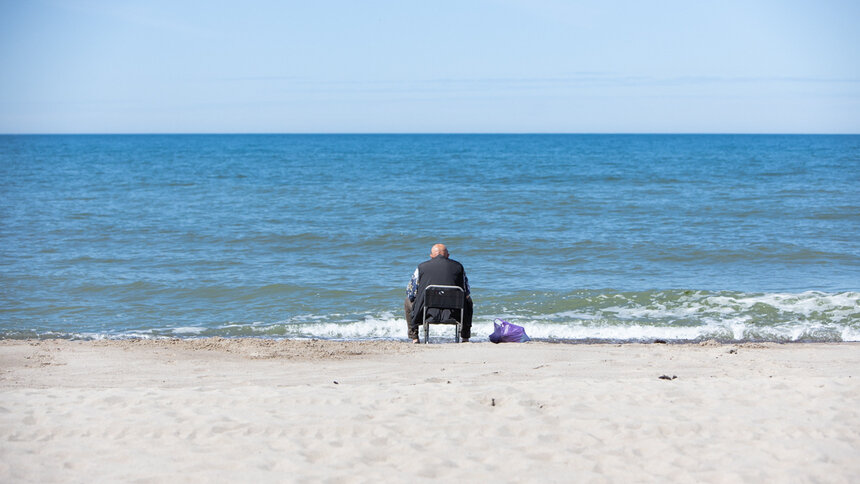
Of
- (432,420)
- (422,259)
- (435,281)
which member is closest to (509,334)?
(435,281)

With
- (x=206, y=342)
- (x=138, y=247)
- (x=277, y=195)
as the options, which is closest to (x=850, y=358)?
(x=206, y=342)

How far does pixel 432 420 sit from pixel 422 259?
33.1ft

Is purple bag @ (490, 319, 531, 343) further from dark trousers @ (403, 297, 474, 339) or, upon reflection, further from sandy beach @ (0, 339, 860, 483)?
sandy beach @ (0, 339, 860, 483)

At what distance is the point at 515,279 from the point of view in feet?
42.9

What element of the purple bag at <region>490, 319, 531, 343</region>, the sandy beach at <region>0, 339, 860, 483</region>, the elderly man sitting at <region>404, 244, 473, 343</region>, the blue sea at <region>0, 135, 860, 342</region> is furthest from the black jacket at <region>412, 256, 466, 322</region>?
the blue sea at <region>0, 135, 860, 342</region>

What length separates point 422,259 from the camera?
15.2 m

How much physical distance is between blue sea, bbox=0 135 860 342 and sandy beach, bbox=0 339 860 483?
2.54 meters

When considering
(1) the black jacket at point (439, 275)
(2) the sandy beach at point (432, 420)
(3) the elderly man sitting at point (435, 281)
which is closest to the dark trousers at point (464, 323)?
(3) the elderly man sitting at point (435, 281)

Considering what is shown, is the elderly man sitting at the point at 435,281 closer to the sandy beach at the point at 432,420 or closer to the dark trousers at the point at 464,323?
the dark trousers at the point at 464,323

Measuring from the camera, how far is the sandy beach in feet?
14.3

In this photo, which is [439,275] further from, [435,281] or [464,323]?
[464,323]

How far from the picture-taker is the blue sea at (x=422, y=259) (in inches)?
408

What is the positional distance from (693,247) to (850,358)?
832cm

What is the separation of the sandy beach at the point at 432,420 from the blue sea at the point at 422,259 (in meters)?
2.54
